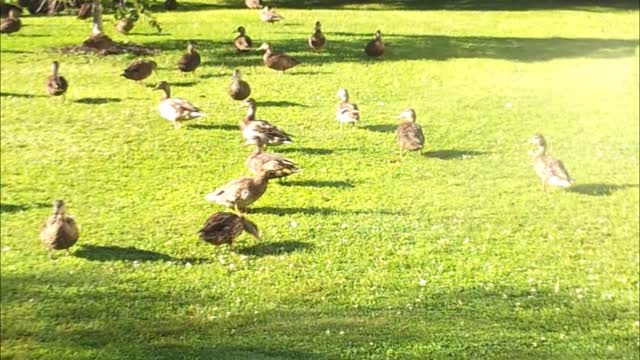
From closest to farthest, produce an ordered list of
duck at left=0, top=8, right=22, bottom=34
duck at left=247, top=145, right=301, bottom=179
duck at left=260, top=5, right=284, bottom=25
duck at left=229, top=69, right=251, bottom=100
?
duck at left=247, top=145, right=301, bottom=179 < duck at left=260, top=5, right=284, bottom=25 < duck at left=229, top=69, right=251, bottom=100 < duck at left=0, top=8, right=22, bottom=34

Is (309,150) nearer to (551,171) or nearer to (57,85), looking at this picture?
(551,171)

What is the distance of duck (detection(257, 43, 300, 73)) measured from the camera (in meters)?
9.77

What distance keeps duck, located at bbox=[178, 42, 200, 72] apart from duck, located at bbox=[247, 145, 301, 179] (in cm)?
309

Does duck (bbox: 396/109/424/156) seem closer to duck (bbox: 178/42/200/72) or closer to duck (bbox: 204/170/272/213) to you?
duck (bbox: 204/170/272/213)

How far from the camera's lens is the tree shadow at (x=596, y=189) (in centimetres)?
824

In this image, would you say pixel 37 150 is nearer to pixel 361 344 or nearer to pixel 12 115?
pixel 12 115

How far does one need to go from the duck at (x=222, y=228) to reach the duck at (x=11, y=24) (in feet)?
22.4

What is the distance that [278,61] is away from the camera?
996 centimetres

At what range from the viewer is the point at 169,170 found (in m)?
7.34

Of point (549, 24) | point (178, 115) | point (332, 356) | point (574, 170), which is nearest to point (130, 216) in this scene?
point (178, 115)

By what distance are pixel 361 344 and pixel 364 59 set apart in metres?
4.88

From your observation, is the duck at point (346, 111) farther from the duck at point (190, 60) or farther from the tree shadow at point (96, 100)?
the tree shadow at point (96, 100)

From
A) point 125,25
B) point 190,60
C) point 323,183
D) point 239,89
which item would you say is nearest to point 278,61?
point 190,60

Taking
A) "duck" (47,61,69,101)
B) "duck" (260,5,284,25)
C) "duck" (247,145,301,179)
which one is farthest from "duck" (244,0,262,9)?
"duck" (47,61,69,101)
